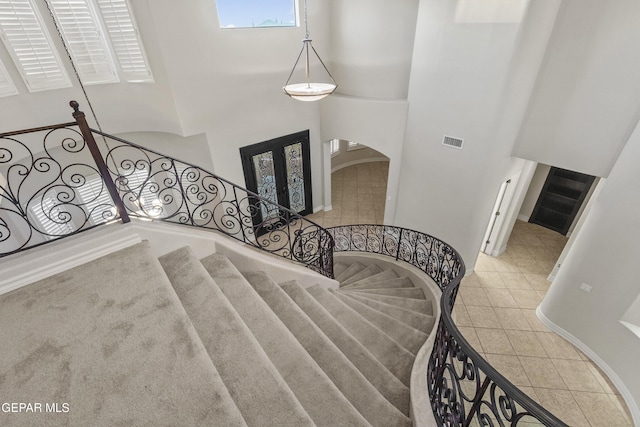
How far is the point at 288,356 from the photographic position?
2357 mm

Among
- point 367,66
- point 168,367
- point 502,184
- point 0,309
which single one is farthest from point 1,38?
point 502,184

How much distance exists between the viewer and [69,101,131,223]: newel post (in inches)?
95.3

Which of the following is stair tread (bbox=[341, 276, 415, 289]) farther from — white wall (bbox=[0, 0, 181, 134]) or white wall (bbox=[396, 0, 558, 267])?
white wall (bbox=[0, 0, 181, 134])

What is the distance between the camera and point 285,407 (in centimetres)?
184

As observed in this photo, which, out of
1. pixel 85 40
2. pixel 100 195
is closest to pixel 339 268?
pixel 100 195

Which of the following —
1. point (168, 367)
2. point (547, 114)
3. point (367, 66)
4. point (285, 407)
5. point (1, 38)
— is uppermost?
point (1, 38)

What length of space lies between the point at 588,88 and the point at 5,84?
8.09m

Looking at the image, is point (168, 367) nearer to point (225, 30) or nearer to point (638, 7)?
point (225, 30)

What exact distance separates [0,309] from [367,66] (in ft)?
20.9

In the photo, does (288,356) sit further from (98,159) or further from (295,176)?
(295,176)

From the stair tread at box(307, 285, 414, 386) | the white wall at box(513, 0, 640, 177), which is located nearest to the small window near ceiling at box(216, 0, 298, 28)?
the white wall at box(513, 0, 640, 177)

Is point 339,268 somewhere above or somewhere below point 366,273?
below

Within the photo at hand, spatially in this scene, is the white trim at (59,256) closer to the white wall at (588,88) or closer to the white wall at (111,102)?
the white wall at (111,102)

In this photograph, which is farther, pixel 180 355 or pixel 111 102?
pixel 111 102
